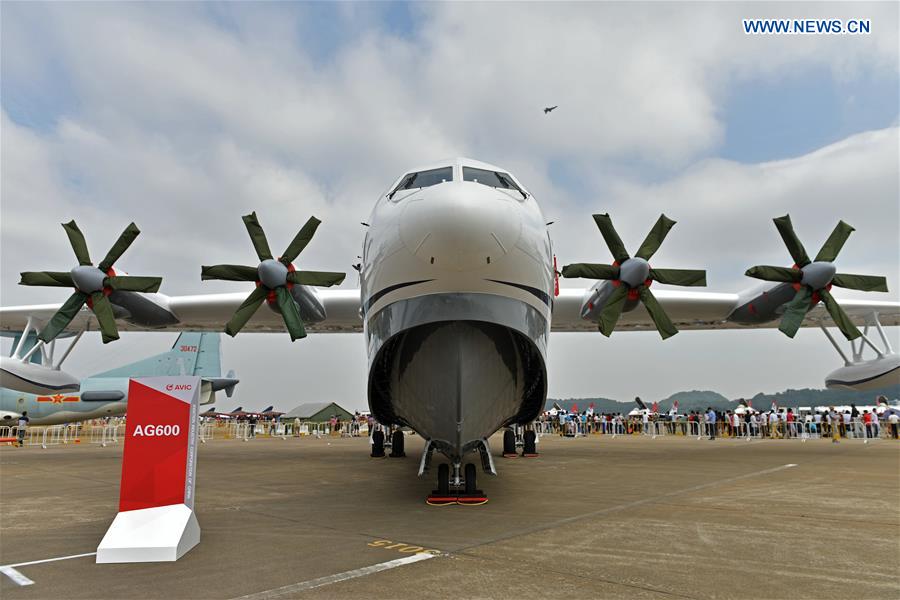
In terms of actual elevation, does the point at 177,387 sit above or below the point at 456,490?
above

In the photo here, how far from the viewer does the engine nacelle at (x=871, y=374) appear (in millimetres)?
14398

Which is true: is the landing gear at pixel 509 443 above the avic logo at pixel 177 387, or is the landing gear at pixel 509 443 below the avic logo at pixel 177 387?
below

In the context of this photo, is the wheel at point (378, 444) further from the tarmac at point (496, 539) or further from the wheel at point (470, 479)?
the wheel at point (470, 479)

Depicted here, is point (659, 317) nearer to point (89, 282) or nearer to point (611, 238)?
point (611, 238)

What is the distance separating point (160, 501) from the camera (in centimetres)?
488

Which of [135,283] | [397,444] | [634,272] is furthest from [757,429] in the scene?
[135,283]

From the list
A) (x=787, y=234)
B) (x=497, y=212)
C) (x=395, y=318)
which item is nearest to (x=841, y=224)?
(x=787, y=234)

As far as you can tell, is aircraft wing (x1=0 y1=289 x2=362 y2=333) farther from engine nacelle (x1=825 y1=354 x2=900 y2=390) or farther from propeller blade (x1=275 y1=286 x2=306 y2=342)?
engine nacelle (x1=825 y1=354 x2=900 y2=390)

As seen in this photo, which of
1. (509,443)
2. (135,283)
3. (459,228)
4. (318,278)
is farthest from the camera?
(509,443)

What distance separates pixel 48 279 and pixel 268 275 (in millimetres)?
5607

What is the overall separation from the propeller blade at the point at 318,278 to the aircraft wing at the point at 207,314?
3671 mm

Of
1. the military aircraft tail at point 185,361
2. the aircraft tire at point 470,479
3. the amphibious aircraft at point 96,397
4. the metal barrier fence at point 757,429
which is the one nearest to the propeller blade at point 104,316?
the aircraft tire at point 470,479

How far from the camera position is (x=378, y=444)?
48.8 ft

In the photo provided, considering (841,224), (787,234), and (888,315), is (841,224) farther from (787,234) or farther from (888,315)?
(888,315)
